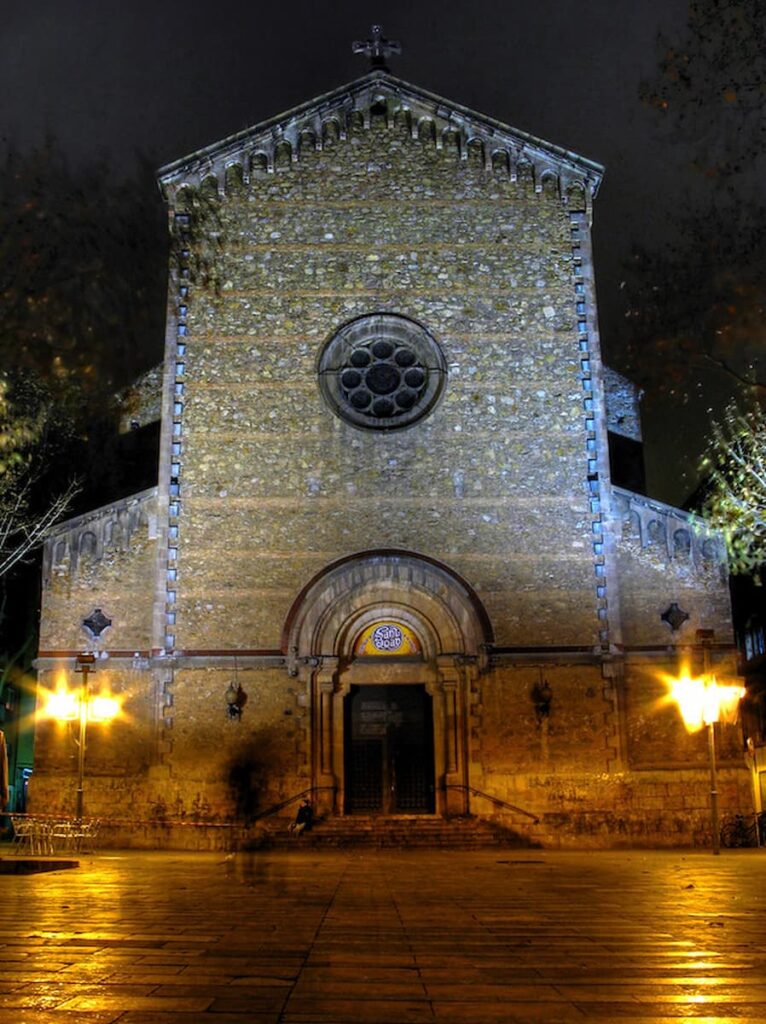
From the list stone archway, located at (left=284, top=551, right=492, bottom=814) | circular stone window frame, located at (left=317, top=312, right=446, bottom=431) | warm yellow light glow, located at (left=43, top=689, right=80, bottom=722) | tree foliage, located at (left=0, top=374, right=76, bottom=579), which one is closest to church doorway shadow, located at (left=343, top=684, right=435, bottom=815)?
stone archway, located at (left=284, top=551, right=492, bottom=814)

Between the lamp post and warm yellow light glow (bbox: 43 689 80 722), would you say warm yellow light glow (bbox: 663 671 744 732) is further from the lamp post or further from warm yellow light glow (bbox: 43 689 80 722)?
warm yellow light glow (bbox: 43 689 80 722)

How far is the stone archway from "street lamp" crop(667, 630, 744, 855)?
4013 mm

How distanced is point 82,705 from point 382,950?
15150 millimetres

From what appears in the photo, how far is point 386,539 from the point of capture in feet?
72.7

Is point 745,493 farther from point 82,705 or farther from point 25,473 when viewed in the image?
point 25,473

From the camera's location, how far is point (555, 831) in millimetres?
20641

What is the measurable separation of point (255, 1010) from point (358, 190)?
70.1 feet

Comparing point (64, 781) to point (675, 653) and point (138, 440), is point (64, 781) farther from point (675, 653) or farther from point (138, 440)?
point (675, 653)

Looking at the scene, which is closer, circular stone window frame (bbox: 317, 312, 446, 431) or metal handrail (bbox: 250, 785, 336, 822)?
metal handrail (bbox: 250, 785, 336, 822)

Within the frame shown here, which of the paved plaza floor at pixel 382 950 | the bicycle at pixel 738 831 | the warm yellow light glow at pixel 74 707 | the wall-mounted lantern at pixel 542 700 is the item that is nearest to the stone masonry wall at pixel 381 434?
the wall-mounted lantern at pixel 542 700

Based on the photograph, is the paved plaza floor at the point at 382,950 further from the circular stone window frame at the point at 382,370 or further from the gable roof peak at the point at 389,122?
the gable roof peak at the point at 389,122

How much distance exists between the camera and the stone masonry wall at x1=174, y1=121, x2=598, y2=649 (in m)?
21.9

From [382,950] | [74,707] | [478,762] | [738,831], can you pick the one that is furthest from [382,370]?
[382,950]

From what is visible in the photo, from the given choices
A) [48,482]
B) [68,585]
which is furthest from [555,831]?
→ [48,482]
